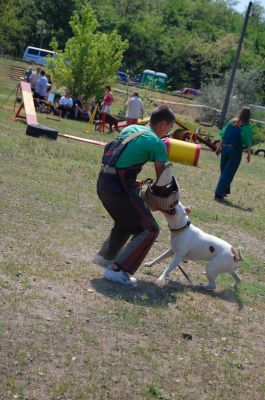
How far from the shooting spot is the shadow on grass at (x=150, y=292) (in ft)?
22.0

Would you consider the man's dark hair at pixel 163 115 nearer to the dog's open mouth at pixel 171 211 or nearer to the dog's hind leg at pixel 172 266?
the dog's open mouth at pixel 171 211

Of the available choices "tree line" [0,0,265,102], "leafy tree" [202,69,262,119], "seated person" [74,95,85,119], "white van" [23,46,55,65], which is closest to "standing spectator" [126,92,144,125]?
"seated person" [74,95,85,119]

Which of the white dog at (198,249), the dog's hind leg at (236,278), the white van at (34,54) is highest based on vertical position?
the white dog at (198,249)

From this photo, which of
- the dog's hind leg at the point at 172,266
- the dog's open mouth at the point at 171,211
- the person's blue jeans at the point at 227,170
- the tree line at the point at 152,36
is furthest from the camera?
the tree line at the point at 152,36

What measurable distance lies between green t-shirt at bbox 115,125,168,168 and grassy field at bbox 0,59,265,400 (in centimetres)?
116

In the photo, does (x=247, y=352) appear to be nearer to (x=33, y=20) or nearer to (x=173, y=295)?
(x=173, y=295)

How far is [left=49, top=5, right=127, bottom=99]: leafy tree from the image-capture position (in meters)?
31.7

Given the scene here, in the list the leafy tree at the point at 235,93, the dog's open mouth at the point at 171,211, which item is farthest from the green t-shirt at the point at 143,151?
the leafy tree at the point at 235,93

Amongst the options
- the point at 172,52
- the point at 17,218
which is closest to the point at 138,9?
the point at 172,52

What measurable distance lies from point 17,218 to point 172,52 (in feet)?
217

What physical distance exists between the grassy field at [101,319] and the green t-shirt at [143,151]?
3.79ft

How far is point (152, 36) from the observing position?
75625 millimetres

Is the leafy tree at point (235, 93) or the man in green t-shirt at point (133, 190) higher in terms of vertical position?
the man in green t-shirt at point (133, 190)

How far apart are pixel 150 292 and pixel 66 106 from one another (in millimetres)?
22769
